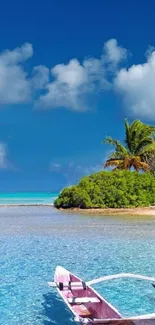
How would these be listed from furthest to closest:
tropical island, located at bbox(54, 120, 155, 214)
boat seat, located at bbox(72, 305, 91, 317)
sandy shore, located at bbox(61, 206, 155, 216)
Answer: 1. tropical island, located at bbox(54, 120, 155, 214)
2. sandy shore, located at bbox(61, 206, 155, 216)
3. boat seat, located at bbox(72, 305, 91, 317)

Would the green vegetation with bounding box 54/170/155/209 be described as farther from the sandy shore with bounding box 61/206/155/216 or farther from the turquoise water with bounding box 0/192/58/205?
the turquoise water with bounding box 0/192/58/205

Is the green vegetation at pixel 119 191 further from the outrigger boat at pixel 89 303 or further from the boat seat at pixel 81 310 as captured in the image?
the boat seat at pixel 81 310

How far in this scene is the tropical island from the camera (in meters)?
39.9

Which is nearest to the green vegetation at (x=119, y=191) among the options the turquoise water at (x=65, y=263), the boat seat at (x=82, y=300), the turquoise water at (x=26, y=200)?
the turquoise water at (x=65, y=263)

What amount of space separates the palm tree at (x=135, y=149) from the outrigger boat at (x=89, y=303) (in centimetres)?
3187

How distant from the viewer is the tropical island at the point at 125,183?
3991 centimetres

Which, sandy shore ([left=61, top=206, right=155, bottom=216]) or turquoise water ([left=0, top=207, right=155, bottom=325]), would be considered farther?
sandy shore ([left=61, top=206, right=155, bottom=216])

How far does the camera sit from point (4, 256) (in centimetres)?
1648

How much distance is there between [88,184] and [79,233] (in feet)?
60.6

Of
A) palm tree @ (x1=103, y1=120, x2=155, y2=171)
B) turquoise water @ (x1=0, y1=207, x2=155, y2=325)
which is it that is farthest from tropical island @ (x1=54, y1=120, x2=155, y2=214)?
turquoise water @ (x1=0, y1=207, x2=155, y2=325)

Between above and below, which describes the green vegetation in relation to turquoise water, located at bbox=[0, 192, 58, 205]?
below

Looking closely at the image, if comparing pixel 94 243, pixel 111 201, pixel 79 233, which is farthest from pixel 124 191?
pixel 94 243

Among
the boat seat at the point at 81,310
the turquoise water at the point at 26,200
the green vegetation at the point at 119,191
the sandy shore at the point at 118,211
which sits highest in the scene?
the turquoise water at the point at 26,200

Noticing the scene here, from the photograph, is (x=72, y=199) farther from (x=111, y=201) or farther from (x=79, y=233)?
(x=79, y=233)
